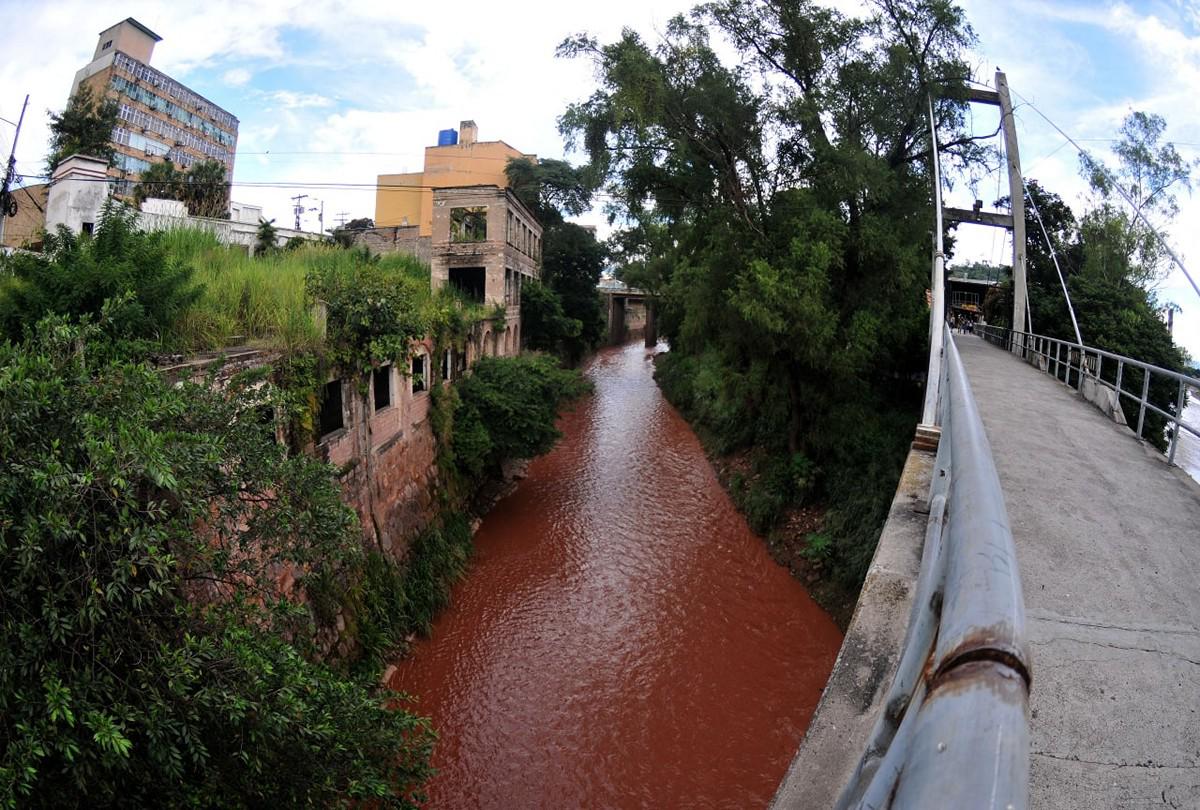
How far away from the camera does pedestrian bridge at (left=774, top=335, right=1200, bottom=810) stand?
84cm

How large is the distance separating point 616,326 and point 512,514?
43040 mm

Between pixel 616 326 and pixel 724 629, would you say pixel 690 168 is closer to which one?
pixel 724 629

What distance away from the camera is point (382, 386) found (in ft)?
38.3

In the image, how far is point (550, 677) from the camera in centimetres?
978

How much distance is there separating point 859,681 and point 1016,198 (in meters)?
17.5

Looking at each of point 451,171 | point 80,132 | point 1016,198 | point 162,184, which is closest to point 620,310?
point 451,171

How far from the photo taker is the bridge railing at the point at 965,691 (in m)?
0.69

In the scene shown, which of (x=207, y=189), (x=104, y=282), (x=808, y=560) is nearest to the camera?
(x=104, y=282)

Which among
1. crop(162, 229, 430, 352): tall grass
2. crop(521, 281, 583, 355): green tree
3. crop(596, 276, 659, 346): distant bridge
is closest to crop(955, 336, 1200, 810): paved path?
crop(162, 229, 430, 352): tall grass

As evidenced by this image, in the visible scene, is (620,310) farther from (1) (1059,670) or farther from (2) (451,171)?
(1) (1059,670)

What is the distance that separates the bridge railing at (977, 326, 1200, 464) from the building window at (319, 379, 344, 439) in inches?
384

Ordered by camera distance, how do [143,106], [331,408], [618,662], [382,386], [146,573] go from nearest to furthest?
1. [146,573]
2. [331,408]
3. [618,662]
4. [382,386]
5. [143,106]

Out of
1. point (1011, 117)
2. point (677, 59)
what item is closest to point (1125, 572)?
point (677, 59)

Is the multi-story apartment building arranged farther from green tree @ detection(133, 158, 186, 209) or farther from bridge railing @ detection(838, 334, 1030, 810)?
bridge railing @ detection(838, 334, 1030, 810)
